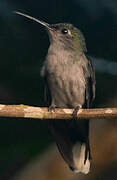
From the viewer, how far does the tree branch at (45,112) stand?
5.48 m

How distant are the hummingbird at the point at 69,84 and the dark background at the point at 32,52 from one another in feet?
0.61

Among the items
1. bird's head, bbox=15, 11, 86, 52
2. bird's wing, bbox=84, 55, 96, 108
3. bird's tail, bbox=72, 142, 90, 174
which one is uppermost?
bird's head, bbox=15, 11, 86, 52

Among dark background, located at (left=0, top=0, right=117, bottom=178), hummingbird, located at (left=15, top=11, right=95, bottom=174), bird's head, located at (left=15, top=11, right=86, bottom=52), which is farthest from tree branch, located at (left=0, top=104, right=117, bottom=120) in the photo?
bird's head, located at (left=15, top=11, right=86, bottom=52)

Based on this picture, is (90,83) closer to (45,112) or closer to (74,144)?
(74,144)

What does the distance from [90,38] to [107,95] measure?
864 mm

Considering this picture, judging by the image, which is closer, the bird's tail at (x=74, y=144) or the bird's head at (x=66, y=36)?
the bird's tail at (x=74, y=144)

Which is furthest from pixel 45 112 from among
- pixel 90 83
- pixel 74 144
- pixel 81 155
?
pixel 81 155

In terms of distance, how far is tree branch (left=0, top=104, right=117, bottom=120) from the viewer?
5477mm

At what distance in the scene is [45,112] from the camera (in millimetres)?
5684

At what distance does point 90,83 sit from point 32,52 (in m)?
0.78

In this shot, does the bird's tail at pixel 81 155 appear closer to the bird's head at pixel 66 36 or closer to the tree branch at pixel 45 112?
the bird's head at pixel 66 36

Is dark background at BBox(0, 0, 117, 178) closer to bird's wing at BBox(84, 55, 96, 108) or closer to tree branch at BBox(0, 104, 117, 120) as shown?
bird's wing at BBox(84, 55, 96, 108)

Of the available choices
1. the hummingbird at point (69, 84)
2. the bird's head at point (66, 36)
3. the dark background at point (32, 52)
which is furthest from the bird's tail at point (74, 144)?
the bird's head at point (66, 36)

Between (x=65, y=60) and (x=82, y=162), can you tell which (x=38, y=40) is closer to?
(x=65, y=60)
